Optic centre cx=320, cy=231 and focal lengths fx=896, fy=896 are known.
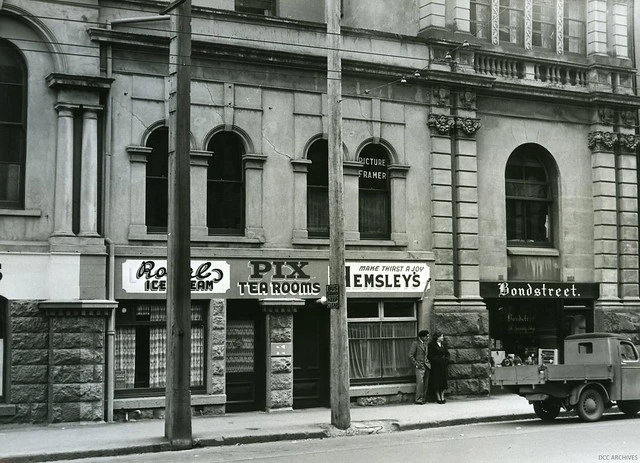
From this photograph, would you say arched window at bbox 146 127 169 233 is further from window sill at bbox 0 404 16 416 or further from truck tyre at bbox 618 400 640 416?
truck tyre at bbox 618 400 640 416

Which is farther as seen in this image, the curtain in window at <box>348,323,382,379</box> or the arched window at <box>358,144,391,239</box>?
the arched window at <box>358,144,391,239</box>

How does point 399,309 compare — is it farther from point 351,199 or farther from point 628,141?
point 628,141

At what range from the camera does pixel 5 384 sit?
17781 mm

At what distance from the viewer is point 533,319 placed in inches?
948

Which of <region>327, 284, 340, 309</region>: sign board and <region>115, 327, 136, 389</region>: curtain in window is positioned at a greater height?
<region>327, 284, 340, 309</region>: sign board

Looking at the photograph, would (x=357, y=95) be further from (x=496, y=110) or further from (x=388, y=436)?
(x=388, y=436)

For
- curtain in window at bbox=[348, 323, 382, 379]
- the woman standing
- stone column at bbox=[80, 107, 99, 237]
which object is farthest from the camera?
the woman standing

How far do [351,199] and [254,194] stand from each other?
2530 mm

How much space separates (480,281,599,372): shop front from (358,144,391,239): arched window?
3.59 metres

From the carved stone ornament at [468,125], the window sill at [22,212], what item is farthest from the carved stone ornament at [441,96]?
the window sill at [22,212]

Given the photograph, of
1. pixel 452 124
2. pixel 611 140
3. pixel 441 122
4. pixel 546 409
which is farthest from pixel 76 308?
pixel 611 140

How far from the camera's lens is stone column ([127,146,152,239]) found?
62.7 ft

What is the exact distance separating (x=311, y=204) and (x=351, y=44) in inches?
161

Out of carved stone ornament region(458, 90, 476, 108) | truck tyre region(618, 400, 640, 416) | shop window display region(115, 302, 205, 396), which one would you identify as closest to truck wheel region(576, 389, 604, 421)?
truck tyre region(618, 400, 640, 416)
